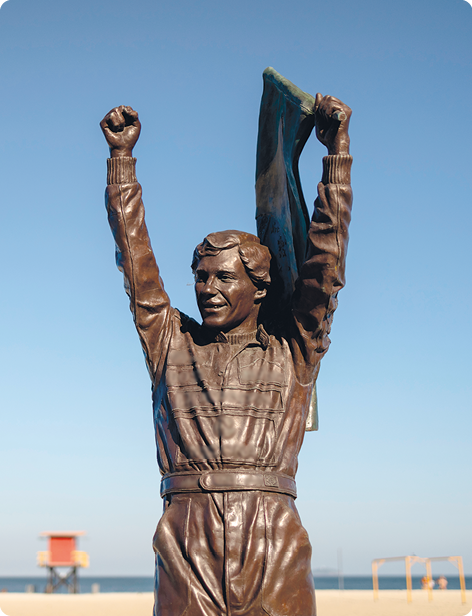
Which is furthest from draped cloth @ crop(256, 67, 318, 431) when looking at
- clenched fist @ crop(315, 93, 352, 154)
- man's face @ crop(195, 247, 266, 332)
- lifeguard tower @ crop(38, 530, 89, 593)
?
lifeguard tower @ crop(38, 530, 89, 593)

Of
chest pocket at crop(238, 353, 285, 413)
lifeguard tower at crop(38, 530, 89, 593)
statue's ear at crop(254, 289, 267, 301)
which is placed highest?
statue's ear at crop(254, 289, 267, 301)

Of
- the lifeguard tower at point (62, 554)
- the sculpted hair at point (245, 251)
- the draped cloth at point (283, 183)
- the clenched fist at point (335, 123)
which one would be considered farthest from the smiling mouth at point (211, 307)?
the lifeguard tower at point (62, 554)

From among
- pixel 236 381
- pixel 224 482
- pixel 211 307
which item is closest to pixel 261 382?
pixel 236 381

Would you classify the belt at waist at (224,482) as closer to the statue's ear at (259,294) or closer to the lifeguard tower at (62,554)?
the statue's ear at (259,294)

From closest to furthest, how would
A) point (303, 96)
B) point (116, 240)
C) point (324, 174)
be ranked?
point (324, 174) < point (116, 240) < point (303, 96)

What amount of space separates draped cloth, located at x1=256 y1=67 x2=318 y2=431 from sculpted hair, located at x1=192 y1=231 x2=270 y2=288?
221 millimetres

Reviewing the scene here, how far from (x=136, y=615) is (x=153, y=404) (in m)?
19.4

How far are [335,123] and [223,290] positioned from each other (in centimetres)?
144

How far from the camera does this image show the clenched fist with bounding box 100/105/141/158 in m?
5.57

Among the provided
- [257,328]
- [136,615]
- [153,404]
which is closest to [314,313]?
[257,328]

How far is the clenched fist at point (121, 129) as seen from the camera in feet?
18.3

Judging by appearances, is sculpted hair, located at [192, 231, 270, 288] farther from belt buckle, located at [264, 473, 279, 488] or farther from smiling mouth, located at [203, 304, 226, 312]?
belt buckle, located at [264, 473, 279, 488]

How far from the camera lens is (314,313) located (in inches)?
211

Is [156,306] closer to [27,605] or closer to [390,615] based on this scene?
[390,615]
